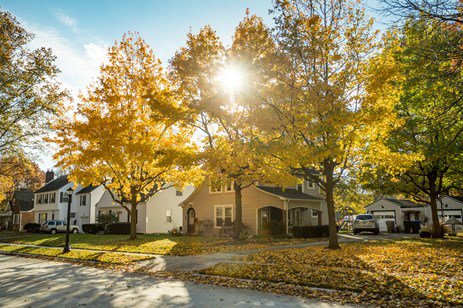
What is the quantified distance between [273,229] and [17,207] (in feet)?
175

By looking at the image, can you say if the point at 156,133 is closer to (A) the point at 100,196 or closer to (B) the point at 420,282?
(B) the point at 420,282

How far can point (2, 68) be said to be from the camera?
2303cm

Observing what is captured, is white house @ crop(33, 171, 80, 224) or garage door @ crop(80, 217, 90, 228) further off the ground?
white house @ crop(33, 171, 80, 224)

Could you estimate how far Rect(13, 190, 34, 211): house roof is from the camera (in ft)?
202

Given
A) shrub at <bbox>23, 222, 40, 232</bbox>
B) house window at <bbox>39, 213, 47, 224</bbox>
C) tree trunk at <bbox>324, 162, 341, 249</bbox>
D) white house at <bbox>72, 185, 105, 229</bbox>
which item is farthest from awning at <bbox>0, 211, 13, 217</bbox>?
tree trunk at <bbox>324, 162, 341, 249</bbox>

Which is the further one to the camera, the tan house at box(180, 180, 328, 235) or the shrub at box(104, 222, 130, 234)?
the shrub at box(104, 222, 130, 234)

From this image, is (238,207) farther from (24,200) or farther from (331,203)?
(24,200)

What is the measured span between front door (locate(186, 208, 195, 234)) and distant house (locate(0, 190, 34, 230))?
130ft

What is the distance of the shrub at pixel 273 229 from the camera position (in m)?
27.7

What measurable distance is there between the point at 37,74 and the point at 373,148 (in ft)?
73.4

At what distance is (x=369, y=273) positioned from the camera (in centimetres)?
1011

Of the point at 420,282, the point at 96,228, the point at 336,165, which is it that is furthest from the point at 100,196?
the point at 420,282

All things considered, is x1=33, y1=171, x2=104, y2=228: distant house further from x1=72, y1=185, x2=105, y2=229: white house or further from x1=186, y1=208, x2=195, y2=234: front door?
x1=186, y1=208, x2=195, y2=234: front door

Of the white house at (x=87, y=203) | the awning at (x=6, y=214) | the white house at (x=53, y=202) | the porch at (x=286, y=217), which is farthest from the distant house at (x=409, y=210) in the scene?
the awning at (x=6, y=214)
